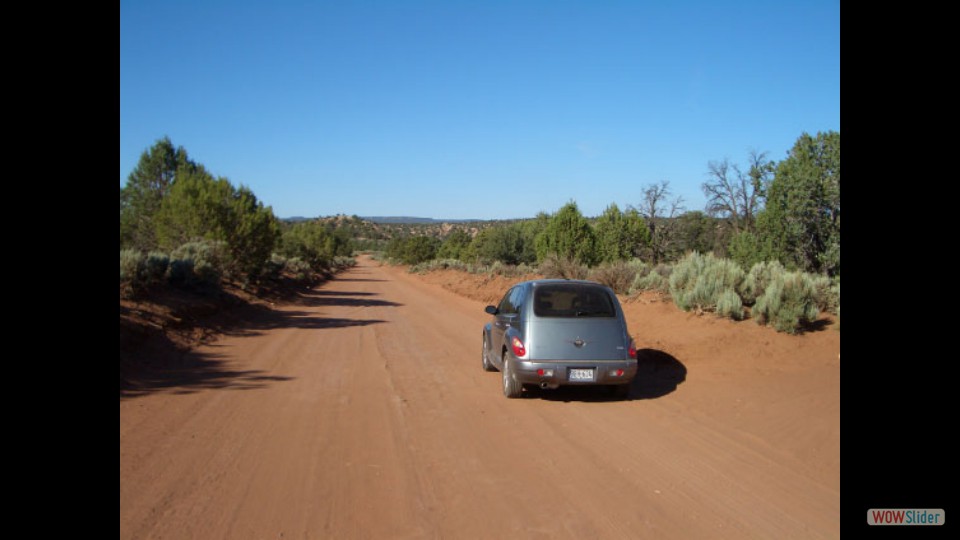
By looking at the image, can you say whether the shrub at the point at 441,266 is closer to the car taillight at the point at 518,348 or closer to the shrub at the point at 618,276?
the shrub at the point at 618,276

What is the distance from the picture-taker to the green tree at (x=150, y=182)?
31406 mm

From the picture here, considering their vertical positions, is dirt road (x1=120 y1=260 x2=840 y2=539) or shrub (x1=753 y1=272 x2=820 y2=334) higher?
shrub (x1=753 y1=272 x2=820 y2=334)

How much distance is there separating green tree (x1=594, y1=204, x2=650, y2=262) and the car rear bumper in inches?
1230

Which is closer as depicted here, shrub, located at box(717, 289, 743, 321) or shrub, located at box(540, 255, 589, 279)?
shrub, located at box(717, 289, 743, 321)

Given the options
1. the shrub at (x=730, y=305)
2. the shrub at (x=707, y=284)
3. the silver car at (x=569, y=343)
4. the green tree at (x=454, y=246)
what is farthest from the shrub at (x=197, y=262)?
the green tree at (x=454, y=246)

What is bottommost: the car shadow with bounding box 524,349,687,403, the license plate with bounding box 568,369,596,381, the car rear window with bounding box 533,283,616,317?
the car shadow with bounding box 524,349,687,403

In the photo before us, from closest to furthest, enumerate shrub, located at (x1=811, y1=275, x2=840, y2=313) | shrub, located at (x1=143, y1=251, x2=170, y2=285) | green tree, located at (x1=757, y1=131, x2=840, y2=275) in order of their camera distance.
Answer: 1. shrub, located at (x1=811, y1=275, x2=840, y2=313)
2. shrub, located at (x1=143, y1=251, x2=170, y2=285)
3. green tree, located at (x1=757, y1=131, x2=840, y2=275)

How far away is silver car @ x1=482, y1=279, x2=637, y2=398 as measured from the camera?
27.5 feet

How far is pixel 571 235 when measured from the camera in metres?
40.2

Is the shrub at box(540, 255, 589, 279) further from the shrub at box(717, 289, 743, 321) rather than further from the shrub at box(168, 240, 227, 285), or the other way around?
the shrub at box(168, 240, 227, 285)

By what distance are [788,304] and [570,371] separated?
5.58 m
